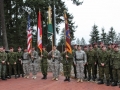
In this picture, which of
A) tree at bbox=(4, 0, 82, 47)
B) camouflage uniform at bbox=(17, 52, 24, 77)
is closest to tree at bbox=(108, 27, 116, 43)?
tree at bbox=(4, 0, 82, 47)

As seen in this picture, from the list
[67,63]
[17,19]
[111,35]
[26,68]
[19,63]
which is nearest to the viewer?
[67,63]

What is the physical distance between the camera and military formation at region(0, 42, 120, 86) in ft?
37.7

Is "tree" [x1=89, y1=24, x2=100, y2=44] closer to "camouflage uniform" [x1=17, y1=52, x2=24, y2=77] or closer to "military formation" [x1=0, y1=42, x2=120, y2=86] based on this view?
"camouflage uniform" [x1=17, y1=52, x2=24, y2=77]

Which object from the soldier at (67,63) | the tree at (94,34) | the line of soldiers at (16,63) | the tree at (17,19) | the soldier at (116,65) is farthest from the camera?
the tree at (94,34)

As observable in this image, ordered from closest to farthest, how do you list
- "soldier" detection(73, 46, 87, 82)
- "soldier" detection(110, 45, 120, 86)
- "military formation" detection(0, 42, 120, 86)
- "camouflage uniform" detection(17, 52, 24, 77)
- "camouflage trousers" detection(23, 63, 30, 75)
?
"soldier" detection(110, 45, 120, 86) → "military formation" detection(0, 42, 120, 86) → "soldier" detection(73, 46, 87, 82) → "camouflage trousers" detection(23, 63, 30, 75) → "camouflage uniform" detection(17, 52, 24, 77)

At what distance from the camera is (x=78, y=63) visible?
12789mm

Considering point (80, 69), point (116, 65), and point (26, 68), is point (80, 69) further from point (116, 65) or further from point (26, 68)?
point (26, 68)

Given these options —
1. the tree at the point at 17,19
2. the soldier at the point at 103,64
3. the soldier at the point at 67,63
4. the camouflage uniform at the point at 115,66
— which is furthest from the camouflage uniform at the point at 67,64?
the tree at the point at 17,19

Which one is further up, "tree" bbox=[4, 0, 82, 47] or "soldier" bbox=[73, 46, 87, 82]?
"tree" bbox=[4, 0, 82, 47]

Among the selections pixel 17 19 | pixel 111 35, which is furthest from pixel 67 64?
pixel 111 35

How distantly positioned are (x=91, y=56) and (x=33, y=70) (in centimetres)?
380

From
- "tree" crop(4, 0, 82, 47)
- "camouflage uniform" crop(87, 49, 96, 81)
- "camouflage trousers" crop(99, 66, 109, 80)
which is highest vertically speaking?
"tree" crop(4, 0, 82, 47)

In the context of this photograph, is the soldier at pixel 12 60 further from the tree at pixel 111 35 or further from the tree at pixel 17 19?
the tree at pixel 111 35

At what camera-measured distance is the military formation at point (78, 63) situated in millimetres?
11481
